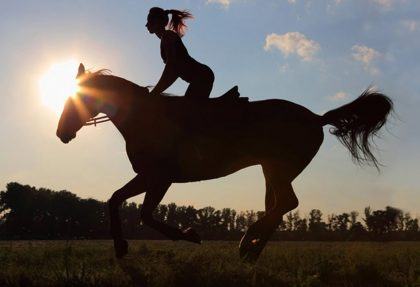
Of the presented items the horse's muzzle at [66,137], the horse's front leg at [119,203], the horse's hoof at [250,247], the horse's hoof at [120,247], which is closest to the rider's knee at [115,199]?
the horse's front leg at [119,203]

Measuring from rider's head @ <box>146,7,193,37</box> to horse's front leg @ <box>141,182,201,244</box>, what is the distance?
2742mm

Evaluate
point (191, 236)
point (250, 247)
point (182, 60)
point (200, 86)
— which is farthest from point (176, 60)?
point (250, 247)

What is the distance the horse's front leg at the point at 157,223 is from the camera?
7.87 meters

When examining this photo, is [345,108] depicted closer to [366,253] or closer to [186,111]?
[366,253]

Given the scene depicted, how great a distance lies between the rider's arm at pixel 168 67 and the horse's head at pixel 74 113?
1.35 metres

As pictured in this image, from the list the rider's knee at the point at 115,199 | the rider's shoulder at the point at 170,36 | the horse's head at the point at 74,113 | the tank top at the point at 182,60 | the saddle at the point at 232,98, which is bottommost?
the rider's knee at the point at 115,199

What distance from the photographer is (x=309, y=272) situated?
6.94m

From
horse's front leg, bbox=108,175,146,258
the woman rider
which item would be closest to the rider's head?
the woman rider

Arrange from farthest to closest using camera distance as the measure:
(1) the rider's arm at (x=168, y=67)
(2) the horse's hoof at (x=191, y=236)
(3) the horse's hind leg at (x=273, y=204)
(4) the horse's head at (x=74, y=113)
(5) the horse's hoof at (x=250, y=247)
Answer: (4) the horse's head at (x=74, y=113) → (3) the horse's hind leg at (x=273, y=204) → (5) the horse's hoof at (x=250, y=247) → (1) the rider's arm at (x=168, y=67) → (2) the horse's hoof at (x=191, y=236)

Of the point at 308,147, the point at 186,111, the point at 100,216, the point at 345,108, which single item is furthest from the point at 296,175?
the point at 100,216

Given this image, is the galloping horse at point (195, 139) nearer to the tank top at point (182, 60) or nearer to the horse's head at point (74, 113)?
the horse's head at point (74, 113)

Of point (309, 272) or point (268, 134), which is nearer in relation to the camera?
point (309, 272)

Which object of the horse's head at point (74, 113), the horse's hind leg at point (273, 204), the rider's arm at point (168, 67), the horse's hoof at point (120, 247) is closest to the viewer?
the horse's hoof at point (120, 247)

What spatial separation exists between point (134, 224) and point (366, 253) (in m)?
119
